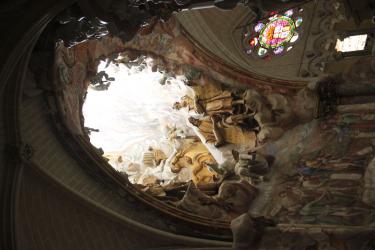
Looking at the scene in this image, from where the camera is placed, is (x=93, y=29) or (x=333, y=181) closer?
(x=93, y=29)

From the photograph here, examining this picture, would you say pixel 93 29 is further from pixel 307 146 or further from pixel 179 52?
pixel 179 52

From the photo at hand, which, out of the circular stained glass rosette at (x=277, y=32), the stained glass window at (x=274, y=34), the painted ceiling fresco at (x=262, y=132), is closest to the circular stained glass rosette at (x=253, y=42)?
the stained glass window at (x=274, y=34)

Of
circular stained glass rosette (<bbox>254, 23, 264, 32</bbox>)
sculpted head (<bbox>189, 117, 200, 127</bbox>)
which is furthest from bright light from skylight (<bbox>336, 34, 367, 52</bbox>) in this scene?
sculpted head (<bbox>189, 117, 200, 127</bbox>)

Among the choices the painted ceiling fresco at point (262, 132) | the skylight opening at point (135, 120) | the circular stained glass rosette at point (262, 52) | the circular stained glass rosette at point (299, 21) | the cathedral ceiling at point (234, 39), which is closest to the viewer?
the painted ceiling fresco at point (262, 132)

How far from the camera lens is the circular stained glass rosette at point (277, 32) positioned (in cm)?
1256

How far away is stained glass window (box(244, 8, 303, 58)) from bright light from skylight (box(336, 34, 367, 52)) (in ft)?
3.91

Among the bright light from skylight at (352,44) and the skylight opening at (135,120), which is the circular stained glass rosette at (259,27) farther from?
the skylight opening at (135,120)

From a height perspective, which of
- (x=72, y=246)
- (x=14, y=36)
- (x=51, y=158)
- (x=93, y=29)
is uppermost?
(x=93, y=29)

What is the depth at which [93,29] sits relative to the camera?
6.06 meters

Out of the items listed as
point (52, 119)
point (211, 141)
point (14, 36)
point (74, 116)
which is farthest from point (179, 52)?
point (14, 36)

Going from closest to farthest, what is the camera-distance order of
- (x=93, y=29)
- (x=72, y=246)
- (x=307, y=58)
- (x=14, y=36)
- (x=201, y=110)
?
(x=14, y=36) → (x=93, y=29) → (x=72, y=246) → (x=307, y=58) → (x=201, y=110)

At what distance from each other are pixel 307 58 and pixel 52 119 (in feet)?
22.0

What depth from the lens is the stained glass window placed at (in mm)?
12477

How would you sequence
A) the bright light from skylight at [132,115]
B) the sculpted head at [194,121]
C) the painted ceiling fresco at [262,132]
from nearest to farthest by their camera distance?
the painted ceiling fresco at [262,132] → the sculpted head at [194,121] → the bright light from skylight at [132,115]
